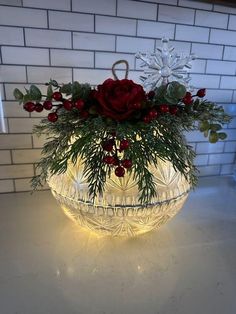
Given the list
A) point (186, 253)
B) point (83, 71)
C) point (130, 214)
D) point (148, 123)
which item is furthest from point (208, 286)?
point (83, 71)

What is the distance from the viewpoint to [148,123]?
420 mm

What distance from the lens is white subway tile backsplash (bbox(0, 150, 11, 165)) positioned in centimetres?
74

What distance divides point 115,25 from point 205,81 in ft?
1.09

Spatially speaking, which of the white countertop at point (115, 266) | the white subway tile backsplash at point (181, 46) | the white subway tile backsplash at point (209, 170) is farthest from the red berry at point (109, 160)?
the white subway tile backsplash at point (209, 170)

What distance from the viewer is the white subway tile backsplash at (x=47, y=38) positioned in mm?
651

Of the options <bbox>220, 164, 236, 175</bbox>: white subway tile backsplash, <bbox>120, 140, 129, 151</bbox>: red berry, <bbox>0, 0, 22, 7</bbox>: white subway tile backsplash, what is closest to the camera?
<bbox>120, 140, 129, 151</bbox>: red berry

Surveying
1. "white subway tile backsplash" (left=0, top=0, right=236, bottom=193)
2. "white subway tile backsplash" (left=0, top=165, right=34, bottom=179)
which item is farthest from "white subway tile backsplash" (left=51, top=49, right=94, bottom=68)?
"white subway tile backsplash" (left=0, top=165, right=34, bottom=179)

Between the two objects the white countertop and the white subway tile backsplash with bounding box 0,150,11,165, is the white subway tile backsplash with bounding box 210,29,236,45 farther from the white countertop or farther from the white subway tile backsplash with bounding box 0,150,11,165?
the white subway tile backsplash with bounding box 0,150,11,165

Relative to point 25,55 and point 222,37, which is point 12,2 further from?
point 222,37

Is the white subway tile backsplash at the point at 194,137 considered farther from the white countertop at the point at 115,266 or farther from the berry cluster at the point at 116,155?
the berry cluster at the point at 116,155

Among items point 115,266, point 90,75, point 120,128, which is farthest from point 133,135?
point 90,75

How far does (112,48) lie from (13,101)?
311mm

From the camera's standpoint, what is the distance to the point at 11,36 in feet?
2.10

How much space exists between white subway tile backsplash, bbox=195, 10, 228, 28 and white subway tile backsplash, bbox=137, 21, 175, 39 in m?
0.09
